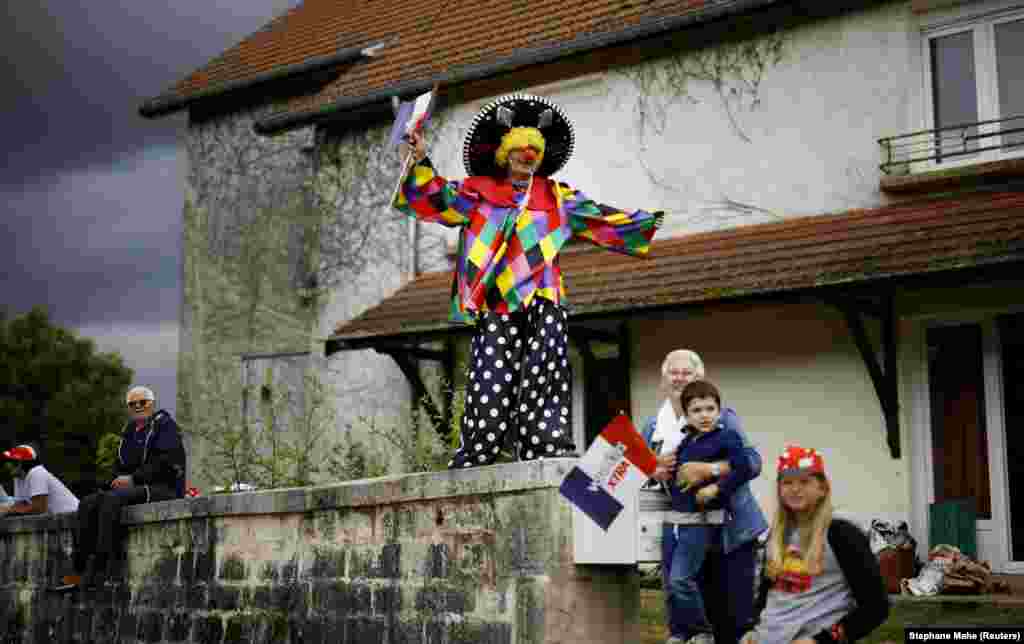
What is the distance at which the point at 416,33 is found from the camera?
18141mm

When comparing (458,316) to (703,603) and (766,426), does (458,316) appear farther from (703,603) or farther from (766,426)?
A: (766,426)

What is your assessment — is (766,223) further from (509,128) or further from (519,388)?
(519,388)

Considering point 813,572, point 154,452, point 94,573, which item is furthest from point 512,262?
point 94,573

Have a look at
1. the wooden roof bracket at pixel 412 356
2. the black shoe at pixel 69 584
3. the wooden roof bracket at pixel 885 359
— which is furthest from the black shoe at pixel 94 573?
the wooden roof bracket at pixel 885 359

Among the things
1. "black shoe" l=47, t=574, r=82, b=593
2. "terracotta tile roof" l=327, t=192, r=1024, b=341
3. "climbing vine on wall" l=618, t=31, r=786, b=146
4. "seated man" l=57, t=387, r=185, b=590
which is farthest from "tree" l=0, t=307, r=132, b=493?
"seated man" l=57, t=387, r=185, b=590

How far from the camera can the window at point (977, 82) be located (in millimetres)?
13086

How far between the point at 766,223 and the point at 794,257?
1.20m

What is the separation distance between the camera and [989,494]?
12.5 metres

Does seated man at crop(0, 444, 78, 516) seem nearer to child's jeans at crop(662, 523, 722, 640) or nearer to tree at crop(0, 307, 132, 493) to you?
child's jeans at crop(662, 523, 722, 640)

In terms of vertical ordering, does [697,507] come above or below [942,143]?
below

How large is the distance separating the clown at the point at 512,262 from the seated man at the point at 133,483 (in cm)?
402

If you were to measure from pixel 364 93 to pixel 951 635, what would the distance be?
1130 cm

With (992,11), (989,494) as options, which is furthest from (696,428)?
(992,11)

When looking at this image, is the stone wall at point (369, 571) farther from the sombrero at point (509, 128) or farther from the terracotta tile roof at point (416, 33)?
the terracotta tile roof at point (416, 33)
